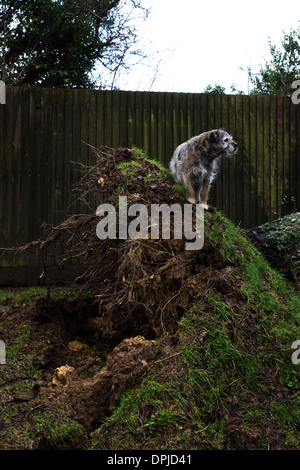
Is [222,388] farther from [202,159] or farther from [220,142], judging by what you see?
[220,142]

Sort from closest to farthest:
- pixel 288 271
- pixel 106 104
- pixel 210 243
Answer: pixel 210 243
pixel 288 271
pixel 106 104

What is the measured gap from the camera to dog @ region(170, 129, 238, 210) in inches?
233

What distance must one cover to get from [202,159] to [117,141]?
2.76 metres

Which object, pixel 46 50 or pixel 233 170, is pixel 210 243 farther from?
pixel 46 50

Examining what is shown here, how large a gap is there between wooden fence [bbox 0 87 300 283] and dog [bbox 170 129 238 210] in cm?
244

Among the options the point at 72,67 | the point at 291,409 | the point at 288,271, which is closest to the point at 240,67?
the point at 72,67

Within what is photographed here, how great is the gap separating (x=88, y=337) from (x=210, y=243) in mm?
2148

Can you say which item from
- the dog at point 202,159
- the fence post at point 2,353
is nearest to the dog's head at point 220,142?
the dog at point 202,159

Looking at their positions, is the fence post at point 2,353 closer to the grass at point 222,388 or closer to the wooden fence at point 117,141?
the grass at point 222,388

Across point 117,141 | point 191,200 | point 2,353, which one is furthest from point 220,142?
point 2,353

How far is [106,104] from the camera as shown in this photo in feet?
27.4

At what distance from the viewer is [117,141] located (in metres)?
8.37

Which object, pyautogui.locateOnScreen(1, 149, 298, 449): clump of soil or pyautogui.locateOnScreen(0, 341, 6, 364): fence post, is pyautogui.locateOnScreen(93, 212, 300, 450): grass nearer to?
pyautogui.locateOnScreen(1, 149, 298, 449): clump of soil

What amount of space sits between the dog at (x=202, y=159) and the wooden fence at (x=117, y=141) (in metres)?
2.44
